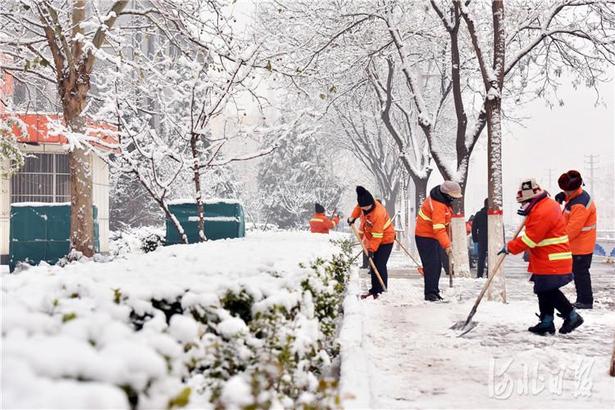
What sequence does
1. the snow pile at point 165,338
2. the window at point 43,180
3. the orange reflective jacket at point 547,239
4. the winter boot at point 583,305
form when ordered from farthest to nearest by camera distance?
the window at point 43,180 < the winter boot at point 583,305 < the orange reflective jacket at point 547,239 < the snow pile at point 165,338

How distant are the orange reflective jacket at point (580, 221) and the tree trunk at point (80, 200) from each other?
737 centimetres

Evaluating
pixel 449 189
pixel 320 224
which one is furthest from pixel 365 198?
pixel 320 224

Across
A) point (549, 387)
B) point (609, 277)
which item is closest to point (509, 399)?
point (549, 387)

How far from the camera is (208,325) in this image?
9.08ft

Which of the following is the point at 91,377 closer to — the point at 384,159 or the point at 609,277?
the point at 609,277

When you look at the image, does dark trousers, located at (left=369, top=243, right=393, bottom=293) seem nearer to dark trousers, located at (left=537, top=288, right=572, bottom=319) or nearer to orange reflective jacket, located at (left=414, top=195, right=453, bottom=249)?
orange reflective jacket, located at (left=414, top=195, right=453, bottom=249)

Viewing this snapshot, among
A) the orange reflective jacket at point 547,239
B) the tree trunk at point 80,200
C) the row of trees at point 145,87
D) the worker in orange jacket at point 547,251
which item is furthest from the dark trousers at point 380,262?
the tree trunk at point 80,200

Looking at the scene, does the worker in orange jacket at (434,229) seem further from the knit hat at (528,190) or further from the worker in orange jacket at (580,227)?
the knit hat at (528,190)

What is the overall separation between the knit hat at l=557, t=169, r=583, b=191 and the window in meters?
17.5

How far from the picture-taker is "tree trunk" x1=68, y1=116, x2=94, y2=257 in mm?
10430

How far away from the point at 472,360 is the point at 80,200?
7.25 meters

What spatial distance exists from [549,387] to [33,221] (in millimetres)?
13655

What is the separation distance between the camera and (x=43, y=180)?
70.3ft

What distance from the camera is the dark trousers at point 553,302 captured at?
6578mm
